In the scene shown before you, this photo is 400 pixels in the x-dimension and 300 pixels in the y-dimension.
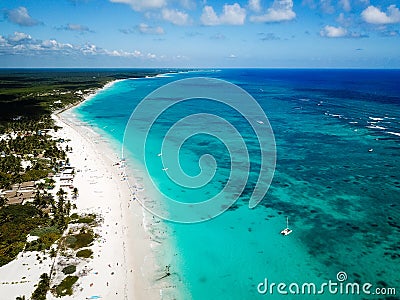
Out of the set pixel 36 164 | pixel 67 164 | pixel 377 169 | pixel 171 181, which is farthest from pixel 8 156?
pixel 377 169

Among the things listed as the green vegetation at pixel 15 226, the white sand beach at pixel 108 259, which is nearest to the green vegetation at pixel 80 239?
the white sand beach at pixel 108 259

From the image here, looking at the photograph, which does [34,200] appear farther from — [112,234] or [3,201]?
[112,234]

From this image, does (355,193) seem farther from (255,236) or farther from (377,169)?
(255,236)

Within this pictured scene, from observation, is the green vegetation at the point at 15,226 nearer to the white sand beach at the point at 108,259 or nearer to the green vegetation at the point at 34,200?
the green vegetation at the point at 34,200

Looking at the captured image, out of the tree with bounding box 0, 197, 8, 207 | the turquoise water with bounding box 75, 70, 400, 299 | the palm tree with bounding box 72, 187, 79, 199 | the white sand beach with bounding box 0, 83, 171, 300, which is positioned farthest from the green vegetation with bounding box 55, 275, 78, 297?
the tree with bounding box 0, 197, 8, 207

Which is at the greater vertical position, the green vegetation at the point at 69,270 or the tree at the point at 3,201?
the tree at the point at 3,201
